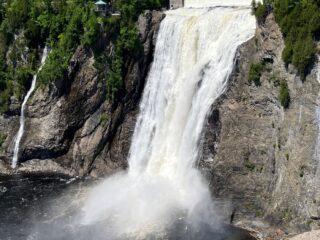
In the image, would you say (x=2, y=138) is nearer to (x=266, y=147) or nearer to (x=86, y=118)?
(x=86, y=118)

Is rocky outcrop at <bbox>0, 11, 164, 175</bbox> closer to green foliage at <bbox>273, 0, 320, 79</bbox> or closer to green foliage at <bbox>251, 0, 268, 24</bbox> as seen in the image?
green foliage at <bbox>251, 0, 268, 24</bbox>

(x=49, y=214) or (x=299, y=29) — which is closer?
(x=299, y=29)

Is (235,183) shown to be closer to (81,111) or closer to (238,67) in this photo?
(238,67)

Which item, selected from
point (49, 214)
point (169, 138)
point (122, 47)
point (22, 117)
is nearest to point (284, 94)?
point (169, 138)

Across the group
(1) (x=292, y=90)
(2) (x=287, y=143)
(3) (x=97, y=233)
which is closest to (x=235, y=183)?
(2) (x=287, y=143)

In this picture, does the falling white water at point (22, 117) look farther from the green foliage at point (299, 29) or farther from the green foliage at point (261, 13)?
the green foliage at point (299, 29)

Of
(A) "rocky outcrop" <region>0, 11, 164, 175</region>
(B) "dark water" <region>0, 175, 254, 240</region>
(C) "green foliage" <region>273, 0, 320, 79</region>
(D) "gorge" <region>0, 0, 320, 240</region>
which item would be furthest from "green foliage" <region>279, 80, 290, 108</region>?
(A) "rocky outcrop" <region>0, 11, 164, 175</region>

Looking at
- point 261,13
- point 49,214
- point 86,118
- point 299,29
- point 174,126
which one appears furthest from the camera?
point 86,118

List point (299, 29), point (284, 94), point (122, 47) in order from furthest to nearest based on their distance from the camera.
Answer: point (122, 47), point (284, 94), point (299, 29)
